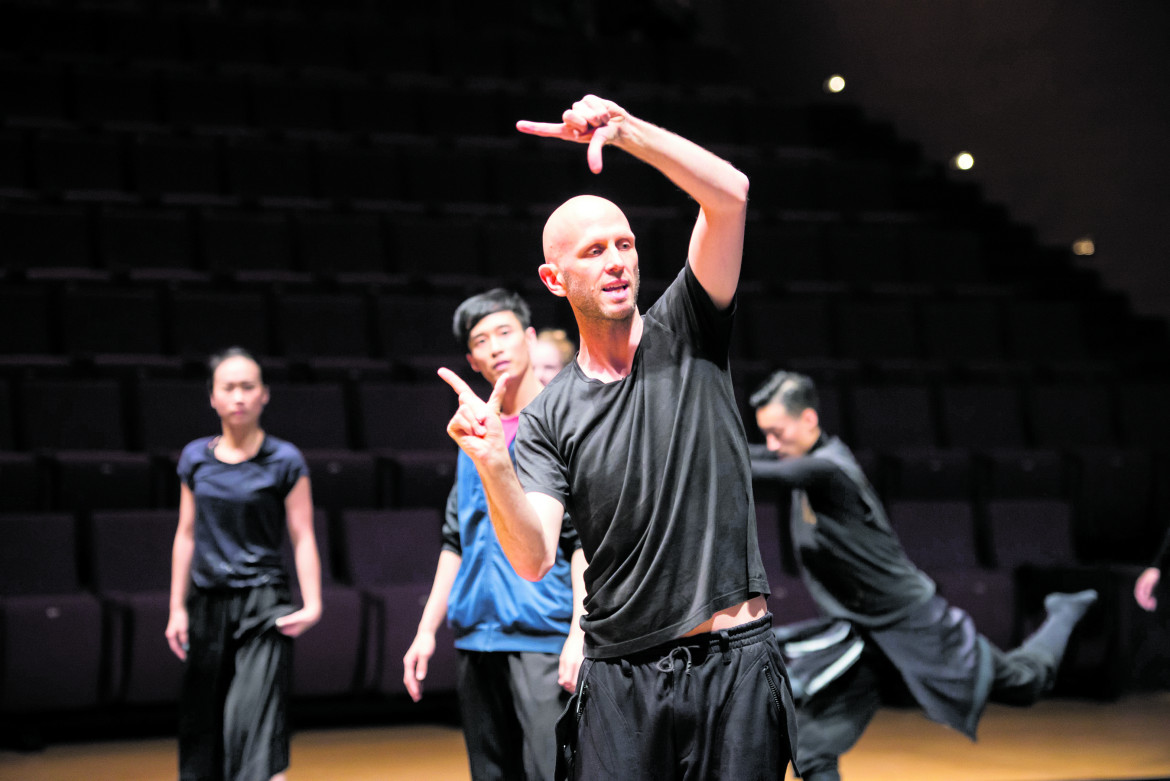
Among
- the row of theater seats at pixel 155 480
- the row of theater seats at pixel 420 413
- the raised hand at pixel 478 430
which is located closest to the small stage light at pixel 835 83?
the row of theater seats at pixel 420 413

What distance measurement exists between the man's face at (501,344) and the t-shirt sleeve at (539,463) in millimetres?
849

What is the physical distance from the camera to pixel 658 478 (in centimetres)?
166

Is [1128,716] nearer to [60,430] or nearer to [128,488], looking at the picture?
[128,488]

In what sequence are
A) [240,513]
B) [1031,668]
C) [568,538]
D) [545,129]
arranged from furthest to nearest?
[1031,668]
[240,513]
[568,538]
[545,129]

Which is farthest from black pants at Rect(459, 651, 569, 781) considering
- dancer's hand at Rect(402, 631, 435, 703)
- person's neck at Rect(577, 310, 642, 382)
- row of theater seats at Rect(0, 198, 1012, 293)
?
row of theater seats at Rect(0, 198, 1012, 293)

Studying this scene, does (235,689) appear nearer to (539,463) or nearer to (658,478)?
(539,463)

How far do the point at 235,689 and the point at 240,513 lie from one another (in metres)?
0.43

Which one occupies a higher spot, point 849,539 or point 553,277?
point 553,277

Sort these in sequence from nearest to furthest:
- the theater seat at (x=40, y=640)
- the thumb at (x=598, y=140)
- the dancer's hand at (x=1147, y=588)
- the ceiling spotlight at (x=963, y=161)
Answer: the thumb at (x=598, y=140) < the dancer's hand at (x=1147, y=588) < the theater seat at (x=40, y=640) < the ceiling spotlight at (x=963, y=161)

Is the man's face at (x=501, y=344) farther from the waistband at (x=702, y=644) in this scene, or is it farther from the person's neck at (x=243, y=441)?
the waistband at (x=702, y=644)

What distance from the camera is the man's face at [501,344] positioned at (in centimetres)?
262

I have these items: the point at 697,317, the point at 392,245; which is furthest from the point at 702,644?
the point at 392,245

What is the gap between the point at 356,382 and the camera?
17.5 ft

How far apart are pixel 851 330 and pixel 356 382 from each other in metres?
2.60
